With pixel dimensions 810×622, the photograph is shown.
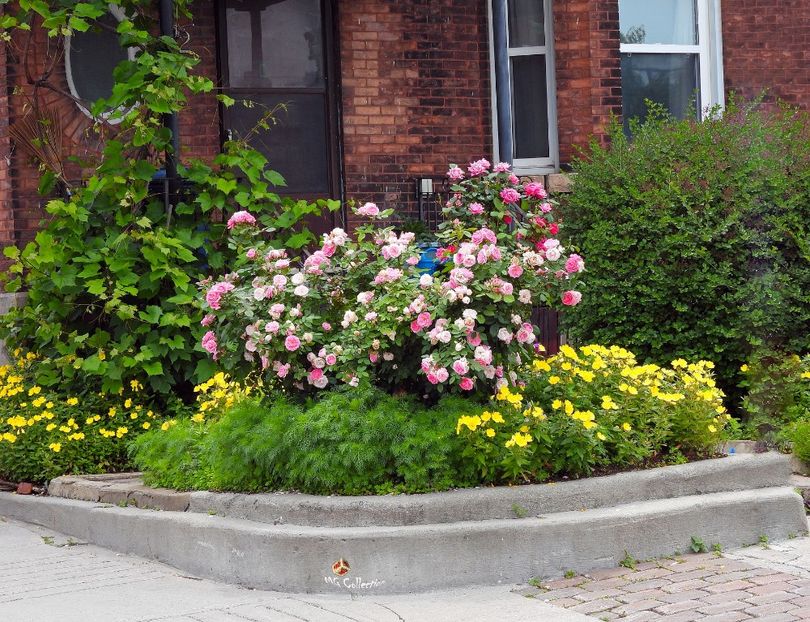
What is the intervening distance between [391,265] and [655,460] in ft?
5.85

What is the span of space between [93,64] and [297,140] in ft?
6.10

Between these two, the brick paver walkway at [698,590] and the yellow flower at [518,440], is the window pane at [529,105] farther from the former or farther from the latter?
the brick paver walkway at [698,590]

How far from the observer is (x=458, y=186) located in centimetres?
650

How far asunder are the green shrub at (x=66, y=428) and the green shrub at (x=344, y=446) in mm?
1712

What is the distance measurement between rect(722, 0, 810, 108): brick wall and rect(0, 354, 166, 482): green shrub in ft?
21.7

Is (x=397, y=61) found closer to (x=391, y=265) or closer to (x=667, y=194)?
(x=667, y=194)

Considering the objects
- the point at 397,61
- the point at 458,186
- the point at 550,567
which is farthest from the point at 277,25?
the point at 550,567

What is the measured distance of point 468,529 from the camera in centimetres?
524

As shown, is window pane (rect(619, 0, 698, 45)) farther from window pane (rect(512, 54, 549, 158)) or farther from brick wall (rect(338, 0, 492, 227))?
brick wall (rect(338, 0, 492, 227))

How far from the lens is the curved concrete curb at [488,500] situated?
5.35 metres

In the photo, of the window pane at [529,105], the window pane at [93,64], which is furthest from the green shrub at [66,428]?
the window pane at [529,105]

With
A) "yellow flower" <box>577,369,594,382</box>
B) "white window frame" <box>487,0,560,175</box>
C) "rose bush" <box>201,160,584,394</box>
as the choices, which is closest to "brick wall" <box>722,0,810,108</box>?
"white window frame" <box>487,0,560,175</box>

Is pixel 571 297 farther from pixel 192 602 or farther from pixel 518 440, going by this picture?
pixel 192 602

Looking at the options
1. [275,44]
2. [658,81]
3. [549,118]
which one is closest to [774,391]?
[549,118]
